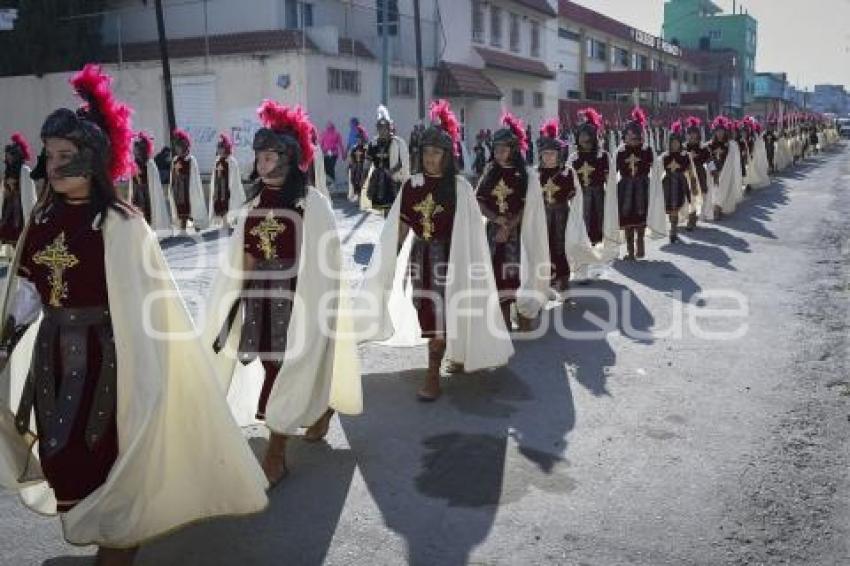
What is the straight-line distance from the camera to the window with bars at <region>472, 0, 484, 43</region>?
108 ft

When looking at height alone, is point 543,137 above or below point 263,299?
above

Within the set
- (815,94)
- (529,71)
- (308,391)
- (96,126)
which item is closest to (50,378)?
(96,126)

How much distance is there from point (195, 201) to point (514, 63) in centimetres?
2358

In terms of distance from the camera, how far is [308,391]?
4.53 metres

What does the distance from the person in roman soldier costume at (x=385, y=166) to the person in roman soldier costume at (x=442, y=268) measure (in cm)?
821

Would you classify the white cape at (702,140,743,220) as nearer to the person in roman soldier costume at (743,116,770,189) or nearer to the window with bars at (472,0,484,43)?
the person in roman soldier costume at (743,116,770,189)

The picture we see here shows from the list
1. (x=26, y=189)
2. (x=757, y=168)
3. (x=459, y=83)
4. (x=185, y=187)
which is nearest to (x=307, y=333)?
(x=26, y=189)

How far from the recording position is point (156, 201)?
1380cm

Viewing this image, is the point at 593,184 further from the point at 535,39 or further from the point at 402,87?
the point at 535,39

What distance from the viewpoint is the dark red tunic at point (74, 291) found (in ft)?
10.7

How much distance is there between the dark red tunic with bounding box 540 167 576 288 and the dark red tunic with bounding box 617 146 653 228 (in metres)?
2.68

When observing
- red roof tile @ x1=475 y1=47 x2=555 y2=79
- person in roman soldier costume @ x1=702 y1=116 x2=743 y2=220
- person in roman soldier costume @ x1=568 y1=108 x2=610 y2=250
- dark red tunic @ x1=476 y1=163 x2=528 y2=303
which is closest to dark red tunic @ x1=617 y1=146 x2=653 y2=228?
person in roman soldier costume @ x1=568 y1=108 x2=610 y2=250

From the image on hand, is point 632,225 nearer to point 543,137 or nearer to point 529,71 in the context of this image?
point 543,137

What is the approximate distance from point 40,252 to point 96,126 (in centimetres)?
55
